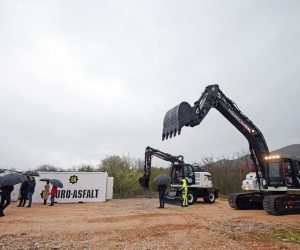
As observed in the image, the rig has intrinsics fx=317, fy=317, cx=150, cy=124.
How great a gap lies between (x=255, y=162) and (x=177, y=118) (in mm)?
5925

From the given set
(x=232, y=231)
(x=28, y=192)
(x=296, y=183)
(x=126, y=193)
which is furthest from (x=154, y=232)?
(x=126, y=193)

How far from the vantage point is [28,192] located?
19859mm

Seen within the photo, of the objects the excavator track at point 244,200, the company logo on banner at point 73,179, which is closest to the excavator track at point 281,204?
the excavator track at point 244,200

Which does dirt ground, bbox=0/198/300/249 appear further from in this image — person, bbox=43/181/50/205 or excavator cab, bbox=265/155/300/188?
person, bbox=43/181/50/205

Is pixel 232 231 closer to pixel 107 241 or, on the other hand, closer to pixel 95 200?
pixel 107 241

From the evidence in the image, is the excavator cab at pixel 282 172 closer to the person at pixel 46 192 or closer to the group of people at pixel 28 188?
the group of people at pixel 28 188

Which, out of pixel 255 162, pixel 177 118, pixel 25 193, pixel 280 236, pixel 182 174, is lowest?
pixel 280 236

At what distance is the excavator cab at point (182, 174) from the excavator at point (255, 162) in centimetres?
458

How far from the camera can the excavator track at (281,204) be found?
15172 mm

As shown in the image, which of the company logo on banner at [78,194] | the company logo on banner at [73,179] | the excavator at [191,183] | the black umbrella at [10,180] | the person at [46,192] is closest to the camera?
the black umbrella at [10,180]

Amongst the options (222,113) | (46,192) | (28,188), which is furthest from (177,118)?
(46,192)

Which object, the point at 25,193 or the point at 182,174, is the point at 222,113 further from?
the point at 25,193

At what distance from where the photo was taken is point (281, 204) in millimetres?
15562

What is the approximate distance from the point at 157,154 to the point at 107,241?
17491 millimetres
